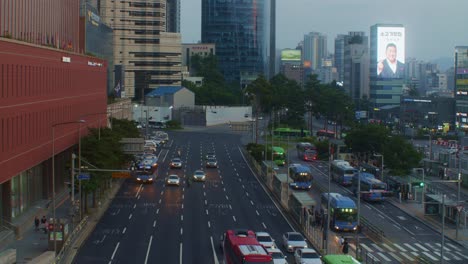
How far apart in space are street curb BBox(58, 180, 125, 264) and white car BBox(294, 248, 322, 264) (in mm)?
11659

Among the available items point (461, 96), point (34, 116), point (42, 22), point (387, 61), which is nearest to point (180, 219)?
point (34, 116)

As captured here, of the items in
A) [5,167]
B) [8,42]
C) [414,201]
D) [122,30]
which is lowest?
[414,201]

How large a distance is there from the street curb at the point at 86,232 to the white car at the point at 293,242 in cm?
1170

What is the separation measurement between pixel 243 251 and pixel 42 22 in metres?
37.1

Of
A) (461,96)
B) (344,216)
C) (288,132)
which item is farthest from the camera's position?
(461,96)

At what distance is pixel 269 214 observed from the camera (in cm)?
5206

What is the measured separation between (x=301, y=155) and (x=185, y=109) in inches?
2364

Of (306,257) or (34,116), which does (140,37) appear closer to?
(34,116)

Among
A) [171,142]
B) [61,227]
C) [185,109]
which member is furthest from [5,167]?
[185,109]

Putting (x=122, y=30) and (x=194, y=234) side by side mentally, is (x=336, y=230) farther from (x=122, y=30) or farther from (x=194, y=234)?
(x=122, y=30)

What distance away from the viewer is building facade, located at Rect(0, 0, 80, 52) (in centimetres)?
4798

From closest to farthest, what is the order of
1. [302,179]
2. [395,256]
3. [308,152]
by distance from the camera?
1. [395,256]
2. [302,179]
3. [308,152]

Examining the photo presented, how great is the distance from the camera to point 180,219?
49281mm

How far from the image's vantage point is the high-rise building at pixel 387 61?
183 metres
